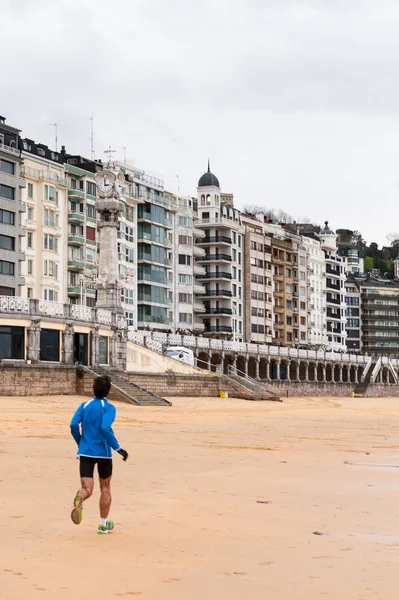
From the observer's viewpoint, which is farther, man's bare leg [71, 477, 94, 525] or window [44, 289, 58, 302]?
window [44, 289, 58, 302]

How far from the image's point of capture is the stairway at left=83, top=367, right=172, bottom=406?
4966 centimetres

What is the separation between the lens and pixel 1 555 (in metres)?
10.7

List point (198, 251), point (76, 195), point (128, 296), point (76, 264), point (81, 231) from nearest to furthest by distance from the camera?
point (76, 264) < point (76, 195) < point (81, 231) < point (128, 296) < point (198, 251)

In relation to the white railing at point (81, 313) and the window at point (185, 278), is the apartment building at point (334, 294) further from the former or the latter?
the white railing at point (81, 313)

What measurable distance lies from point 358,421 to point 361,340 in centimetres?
15357

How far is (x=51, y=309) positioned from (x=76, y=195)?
4344 cm

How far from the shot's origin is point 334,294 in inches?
6791

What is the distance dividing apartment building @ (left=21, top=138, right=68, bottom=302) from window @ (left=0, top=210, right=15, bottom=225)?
304cm

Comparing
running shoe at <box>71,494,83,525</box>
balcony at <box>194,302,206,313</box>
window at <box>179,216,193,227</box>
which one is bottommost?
running shoe at <box>71,494,83,525</box>

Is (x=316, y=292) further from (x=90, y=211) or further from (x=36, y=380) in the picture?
(x=36, y=380)

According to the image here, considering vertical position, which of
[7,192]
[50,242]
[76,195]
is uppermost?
[76,195]

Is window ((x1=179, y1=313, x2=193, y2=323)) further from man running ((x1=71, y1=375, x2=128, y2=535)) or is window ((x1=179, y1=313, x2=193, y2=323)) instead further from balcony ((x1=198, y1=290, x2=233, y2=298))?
man running ((x1=71, y1=375, x2=128, y2=535))

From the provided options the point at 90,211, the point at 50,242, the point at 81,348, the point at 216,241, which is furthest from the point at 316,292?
the point at 81,348

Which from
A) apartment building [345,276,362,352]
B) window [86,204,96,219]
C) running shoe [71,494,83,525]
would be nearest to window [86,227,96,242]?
window [86,204,96,219]
